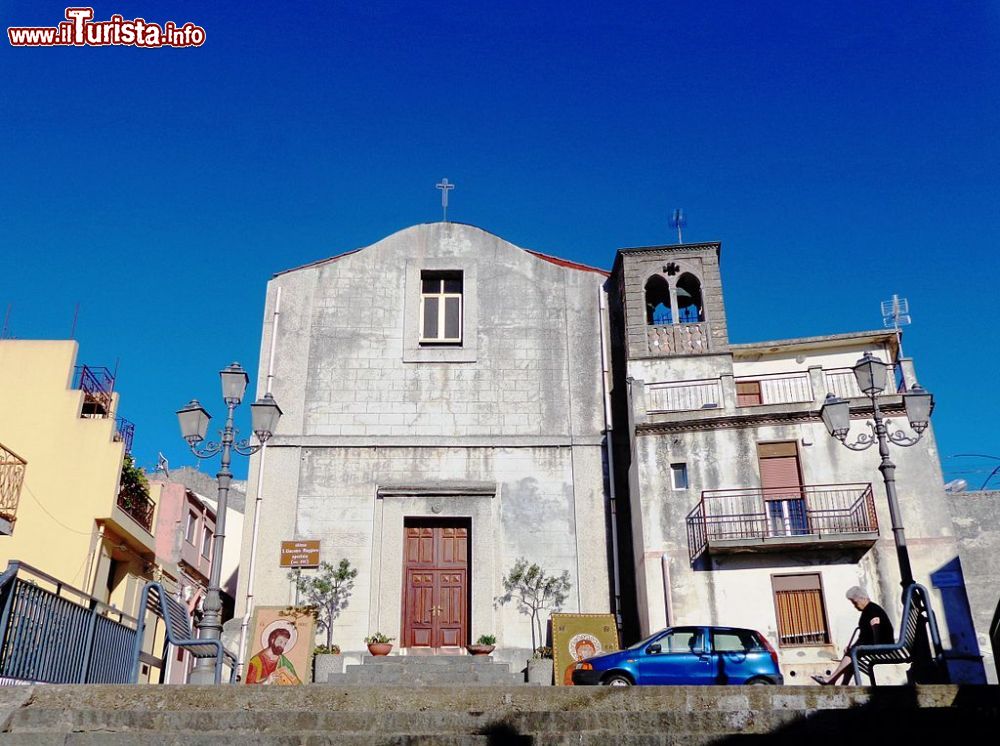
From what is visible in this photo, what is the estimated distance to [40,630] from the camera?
10.1m

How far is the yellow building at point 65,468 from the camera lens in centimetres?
2059

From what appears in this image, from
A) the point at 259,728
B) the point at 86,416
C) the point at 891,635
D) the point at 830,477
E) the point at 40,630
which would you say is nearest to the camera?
the point at 259,728

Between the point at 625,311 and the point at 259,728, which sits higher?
the point at 625,311

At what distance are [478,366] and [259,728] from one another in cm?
1453

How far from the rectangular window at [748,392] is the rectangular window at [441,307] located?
7198mm

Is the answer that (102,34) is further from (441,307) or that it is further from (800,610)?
(800,610)

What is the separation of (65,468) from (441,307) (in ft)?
29.8

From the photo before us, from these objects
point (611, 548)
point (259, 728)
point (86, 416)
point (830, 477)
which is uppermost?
point (86, 416)

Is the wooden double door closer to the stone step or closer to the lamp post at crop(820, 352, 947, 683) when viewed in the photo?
the stone step

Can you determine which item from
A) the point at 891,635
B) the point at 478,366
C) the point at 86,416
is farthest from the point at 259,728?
the point at 86,416

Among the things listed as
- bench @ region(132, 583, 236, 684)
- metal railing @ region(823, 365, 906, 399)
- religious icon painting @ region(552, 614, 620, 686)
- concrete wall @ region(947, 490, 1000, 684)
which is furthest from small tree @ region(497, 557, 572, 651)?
concrete wall @ region(947, 490, 1000, 684)

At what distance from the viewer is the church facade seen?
1914 centimetres

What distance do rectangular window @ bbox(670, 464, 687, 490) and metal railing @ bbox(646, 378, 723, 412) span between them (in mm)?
1661

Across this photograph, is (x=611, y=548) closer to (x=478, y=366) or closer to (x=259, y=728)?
(x=478, y=366)
